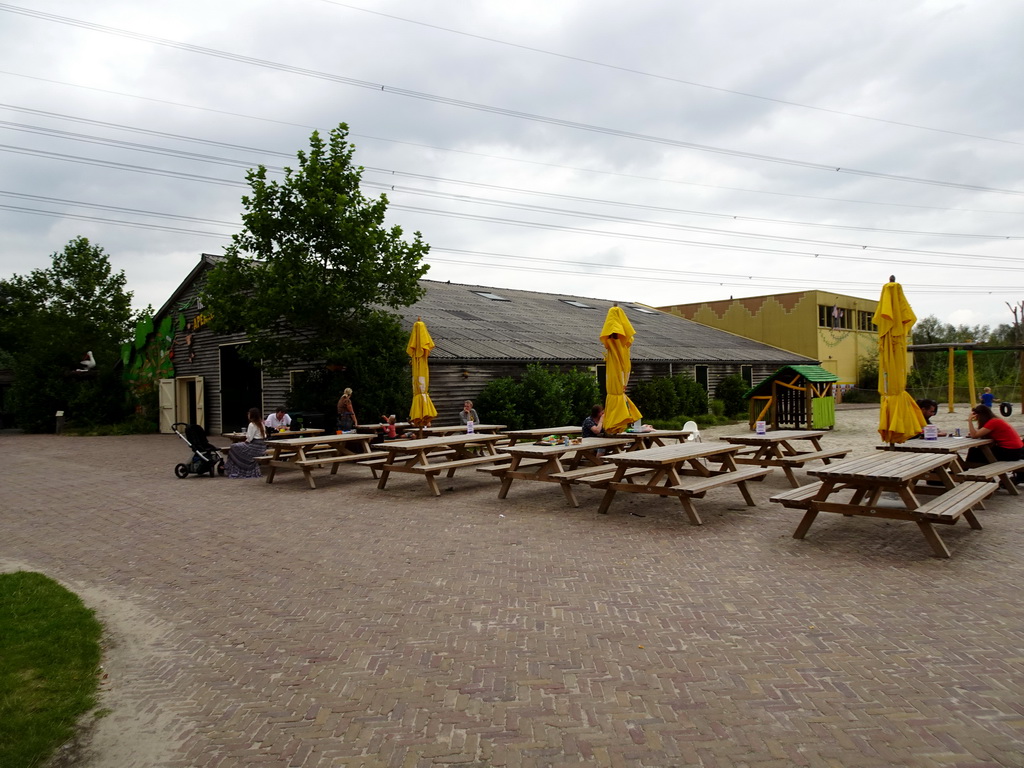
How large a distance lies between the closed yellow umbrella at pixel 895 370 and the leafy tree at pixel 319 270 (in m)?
11.0

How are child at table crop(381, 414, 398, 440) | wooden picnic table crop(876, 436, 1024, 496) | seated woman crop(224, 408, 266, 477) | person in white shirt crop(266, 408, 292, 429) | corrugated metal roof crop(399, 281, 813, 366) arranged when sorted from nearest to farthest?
wooden picnic table crop(876, 436, 1024, 496)
seated woman crop(224, 408, 266, 477)
child at table crop(381, 414, 398, 440)
person in white shirt crop(266, 408, 292, 429)
corrugated metal roof crop(399, 281, 813, 366)

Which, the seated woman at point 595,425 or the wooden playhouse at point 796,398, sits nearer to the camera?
the seated woman at point 595,425

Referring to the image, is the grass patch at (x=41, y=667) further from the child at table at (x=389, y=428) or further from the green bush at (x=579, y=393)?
the green bush at (x=579, y=393)

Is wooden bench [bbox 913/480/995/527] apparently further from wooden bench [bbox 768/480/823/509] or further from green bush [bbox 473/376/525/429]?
green bush [bbox 473/376/525/429]

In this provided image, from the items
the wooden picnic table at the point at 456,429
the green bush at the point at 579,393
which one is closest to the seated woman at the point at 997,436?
the wooden picnic table at the point at 456,429

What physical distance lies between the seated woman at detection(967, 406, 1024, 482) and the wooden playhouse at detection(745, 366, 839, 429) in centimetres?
1029

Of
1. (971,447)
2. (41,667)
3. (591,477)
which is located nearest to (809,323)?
(971,447)

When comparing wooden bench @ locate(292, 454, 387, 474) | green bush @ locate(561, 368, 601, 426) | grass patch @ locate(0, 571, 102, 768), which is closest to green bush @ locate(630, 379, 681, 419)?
green bush @ locate(561, 368, 601, 426)

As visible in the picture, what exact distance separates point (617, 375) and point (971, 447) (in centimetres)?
497

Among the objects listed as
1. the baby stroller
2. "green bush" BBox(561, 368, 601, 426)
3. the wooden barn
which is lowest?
the baby stroller

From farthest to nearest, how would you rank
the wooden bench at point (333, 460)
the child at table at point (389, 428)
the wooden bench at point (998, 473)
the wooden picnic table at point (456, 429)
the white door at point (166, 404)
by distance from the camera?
the white door at point (166, 404) → the child at table at point (389, 428) → the wooden picnic table at point (456, 429) → the wooden bench at point (333, 460) → the wooden bench at point (998, 473)

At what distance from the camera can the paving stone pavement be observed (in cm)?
324

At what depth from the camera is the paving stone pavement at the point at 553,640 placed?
128 inches

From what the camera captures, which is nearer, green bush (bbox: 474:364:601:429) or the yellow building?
green bush (bbox: 474:364:601:429)
